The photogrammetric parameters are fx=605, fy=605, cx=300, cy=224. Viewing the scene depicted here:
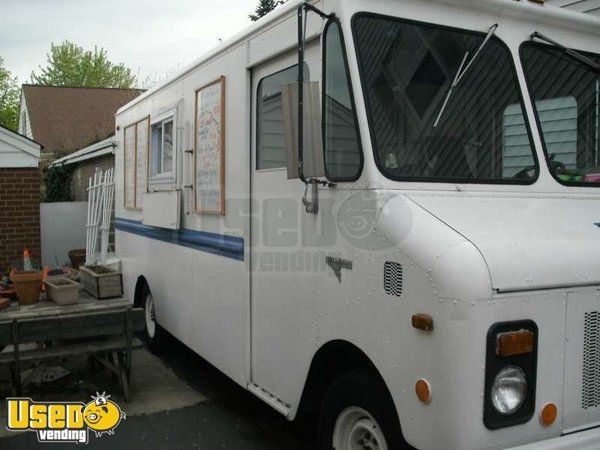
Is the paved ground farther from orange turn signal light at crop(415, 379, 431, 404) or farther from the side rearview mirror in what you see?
the side rearview mirror

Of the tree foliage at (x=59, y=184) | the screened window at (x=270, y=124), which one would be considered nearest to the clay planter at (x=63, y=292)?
the screened window at (x=270, y=124)

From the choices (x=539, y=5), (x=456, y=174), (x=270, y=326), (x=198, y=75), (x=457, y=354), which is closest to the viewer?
(x=457, y=354)

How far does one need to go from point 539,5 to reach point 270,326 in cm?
244

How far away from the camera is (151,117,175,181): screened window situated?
17.9ft

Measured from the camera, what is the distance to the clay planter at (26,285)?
5.13 m

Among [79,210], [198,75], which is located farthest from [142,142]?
[79,210]

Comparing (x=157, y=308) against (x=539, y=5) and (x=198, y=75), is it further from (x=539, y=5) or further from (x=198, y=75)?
(x=539, y=5)

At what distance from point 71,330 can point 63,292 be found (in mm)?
422

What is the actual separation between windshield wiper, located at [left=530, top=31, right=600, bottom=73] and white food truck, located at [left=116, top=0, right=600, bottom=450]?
0.02m

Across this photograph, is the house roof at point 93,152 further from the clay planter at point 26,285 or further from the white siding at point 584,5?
the white siding at point 584,5

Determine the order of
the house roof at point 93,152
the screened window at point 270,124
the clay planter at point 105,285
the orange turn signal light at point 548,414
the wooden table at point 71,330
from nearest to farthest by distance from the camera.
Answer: the orange turn signal light at point 548,414 < the screened window at point 270,124 < the wooden table at point 71,330 < the clay planter at point 105,285 < the house roof at point 93,152

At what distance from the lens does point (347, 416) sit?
3043 mm

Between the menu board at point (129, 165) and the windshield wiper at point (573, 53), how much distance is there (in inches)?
177

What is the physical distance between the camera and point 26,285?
5152 millimetres
